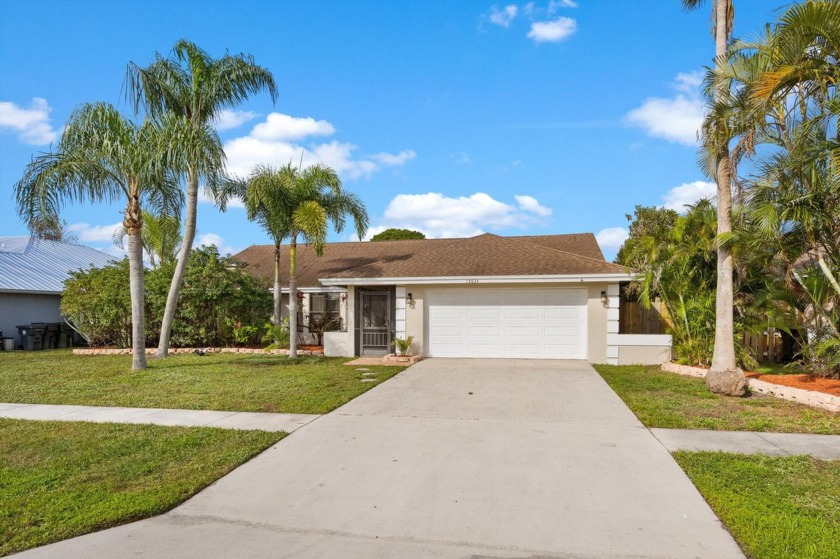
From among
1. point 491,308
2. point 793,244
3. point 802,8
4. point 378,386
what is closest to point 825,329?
point 793,244

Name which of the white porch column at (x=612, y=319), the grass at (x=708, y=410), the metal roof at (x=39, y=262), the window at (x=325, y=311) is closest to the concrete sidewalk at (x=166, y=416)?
the grass at (x=708, y=410)

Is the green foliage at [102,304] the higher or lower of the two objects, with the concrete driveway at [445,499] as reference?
higher

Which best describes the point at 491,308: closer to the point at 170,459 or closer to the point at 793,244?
the point at 793,244

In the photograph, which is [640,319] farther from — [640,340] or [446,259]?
[446,259]

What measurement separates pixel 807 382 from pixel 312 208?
39.6 ft

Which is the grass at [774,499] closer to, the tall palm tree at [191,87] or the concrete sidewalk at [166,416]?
the concrete sidewalk at [166,416]

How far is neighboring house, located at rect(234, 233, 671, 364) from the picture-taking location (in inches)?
577

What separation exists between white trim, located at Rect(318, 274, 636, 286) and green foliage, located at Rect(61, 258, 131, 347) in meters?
7.31

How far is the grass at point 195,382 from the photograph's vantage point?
356 inches

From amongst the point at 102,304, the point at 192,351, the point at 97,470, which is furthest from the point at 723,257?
the point at 102,304

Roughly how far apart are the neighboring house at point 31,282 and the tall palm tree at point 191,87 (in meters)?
7.64

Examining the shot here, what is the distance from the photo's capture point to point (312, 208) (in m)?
14.7

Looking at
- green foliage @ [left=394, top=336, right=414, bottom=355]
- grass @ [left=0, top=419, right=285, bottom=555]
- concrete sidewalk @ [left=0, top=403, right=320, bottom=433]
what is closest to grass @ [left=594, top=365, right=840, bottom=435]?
concrete sidewalk @ [left=0, top=403, right=320, bottom=433]

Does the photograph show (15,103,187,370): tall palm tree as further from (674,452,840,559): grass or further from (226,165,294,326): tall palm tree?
(674,452,840,559): grass
